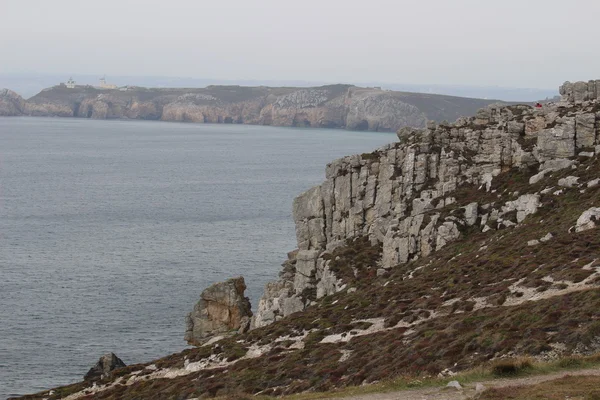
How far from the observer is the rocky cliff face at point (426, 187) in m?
60.8

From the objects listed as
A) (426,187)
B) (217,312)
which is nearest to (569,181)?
(426,187)

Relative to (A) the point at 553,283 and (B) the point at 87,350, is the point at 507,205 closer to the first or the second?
(A) the point at 553,283

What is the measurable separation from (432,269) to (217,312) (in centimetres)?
2895

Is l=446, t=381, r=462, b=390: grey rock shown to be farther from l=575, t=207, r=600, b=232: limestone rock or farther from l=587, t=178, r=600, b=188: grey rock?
l=587, t=178, r=600, b=188: grey rock

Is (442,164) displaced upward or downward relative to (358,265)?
upward

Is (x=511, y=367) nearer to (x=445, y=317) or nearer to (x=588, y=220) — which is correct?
(x=445, y=317)

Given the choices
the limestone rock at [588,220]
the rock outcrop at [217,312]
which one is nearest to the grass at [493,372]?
the limestone rock at [588,220]

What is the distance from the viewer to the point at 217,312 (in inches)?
3063

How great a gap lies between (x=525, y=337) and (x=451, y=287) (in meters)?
14.3

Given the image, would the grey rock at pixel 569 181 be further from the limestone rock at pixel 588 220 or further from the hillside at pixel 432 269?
the limestone rock at pixel 588 220

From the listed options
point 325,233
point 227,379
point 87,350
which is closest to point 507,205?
point 325,233

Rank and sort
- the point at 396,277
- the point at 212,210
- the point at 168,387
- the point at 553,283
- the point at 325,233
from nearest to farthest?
1. the point at 553,283
2. the point at 168,387
3. the point at 396,277
4. the point at 325,233
5. the point at 212,210

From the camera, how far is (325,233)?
74.0m

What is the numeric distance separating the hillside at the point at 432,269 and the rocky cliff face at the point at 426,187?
130 mm
